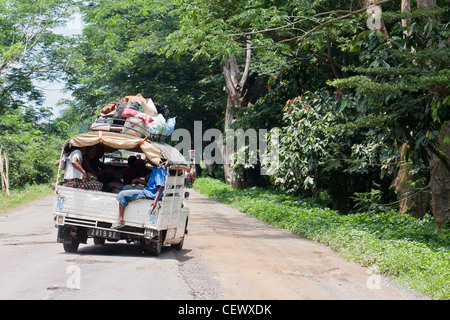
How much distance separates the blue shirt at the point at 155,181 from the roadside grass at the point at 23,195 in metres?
14.0

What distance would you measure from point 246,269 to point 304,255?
2.68 meters

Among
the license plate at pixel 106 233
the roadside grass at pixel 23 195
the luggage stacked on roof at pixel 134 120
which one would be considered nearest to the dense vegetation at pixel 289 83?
the roadside grass at pixel 23 195

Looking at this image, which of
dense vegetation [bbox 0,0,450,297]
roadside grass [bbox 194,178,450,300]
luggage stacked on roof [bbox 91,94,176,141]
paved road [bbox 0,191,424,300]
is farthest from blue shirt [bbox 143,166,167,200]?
roadside grass [bbox 194,178,450,300]

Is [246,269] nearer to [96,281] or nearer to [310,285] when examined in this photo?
[310,285]

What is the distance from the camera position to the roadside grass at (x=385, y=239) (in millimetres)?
9344

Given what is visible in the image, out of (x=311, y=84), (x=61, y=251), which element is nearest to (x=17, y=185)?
(x=311, y=84)

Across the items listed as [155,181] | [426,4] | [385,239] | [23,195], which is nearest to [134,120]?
A: [155,181]

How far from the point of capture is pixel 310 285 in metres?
8.98

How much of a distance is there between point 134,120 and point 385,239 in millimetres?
5877

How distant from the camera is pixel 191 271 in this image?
991cm

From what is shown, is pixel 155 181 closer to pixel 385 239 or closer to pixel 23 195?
pixel 385 239

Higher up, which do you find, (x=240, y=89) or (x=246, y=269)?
(x=240, y=89)

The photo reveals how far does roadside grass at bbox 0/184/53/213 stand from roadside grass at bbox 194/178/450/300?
36.3ft

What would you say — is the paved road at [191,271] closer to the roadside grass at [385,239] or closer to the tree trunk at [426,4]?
the roadside grass at [385,239]
